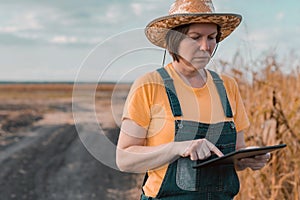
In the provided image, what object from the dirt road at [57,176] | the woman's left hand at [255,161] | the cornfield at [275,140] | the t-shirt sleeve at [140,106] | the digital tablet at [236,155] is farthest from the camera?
the dirt road at [57,176]

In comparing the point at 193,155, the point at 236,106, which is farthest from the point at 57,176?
the point at 193,155

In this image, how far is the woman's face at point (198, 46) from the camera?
199 cm

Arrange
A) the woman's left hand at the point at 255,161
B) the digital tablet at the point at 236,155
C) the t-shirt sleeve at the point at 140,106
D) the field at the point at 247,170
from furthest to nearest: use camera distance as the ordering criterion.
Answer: the field at the point at 247,170 → the woman's left hand at the point at 255,161 → the t-shirt sleeve at the point at 140,106 → the digital tablet at the point at 236,155

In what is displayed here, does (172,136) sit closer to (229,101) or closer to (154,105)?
(154,105)

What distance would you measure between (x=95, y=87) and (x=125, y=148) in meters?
0.36

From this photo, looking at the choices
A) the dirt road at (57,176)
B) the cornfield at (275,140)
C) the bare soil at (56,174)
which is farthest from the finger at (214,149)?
the dirt road at (57,176)

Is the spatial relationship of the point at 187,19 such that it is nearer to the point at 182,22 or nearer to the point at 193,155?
the point at 182,22

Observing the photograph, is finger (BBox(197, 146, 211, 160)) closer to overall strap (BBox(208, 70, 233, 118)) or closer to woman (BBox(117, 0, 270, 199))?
woman (BBox(117, 0, 270, 199))

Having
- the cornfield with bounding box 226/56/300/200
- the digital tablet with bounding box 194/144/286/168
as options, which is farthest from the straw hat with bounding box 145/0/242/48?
the cornfield with bounding box 226/56/300/200

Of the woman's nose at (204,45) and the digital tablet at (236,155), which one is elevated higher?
the woman's nose at (204,45)

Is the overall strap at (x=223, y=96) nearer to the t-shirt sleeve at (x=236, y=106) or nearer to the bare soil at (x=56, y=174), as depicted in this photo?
the t-shirt sleeve at (x=236, y=106)

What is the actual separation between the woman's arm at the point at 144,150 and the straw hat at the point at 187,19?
1.33ft

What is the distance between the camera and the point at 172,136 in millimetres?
1991

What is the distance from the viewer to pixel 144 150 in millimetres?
1964
